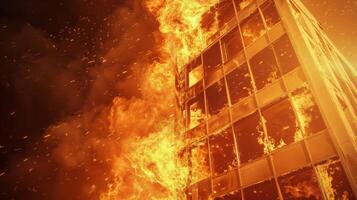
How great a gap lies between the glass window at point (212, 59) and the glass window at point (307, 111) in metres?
6.10

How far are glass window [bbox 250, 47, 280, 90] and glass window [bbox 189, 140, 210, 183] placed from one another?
3.99 meters

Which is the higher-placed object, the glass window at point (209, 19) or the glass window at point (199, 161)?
the glass window at point (209, 19)

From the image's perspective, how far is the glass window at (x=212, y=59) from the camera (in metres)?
16.4

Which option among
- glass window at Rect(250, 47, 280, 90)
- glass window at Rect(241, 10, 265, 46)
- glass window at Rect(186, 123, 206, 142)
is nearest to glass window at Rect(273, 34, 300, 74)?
glass window at Rect(250, 47, 280, 90)

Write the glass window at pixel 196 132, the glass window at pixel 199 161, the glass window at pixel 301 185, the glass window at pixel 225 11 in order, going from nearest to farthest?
the glass window at pixel 301 185 < the glass window at pixel 199 161 < the glass window at pixel 196 132 < the glass window at pixel 225 11

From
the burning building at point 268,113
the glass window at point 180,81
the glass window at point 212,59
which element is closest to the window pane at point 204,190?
the burning building at point 268,113

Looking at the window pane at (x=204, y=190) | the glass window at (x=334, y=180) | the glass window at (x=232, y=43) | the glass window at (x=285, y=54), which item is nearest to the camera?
the glass window at (x=334, y=180)

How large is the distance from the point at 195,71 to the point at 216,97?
3708mm

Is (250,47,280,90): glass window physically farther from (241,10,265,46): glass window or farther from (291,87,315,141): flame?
(291,87,315,141): flame

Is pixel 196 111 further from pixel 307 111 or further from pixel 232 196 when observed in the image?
pixel 307 111

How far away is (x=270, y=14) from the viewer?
46.2 ft

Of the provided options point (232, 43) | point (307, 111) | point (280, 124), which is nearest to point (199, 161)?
point (280, 124)

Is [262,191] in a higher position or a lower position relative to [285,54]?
lower

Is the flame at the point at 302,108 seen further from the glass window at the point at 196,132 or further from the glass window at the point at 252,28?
the glass window at the point at 196,132
